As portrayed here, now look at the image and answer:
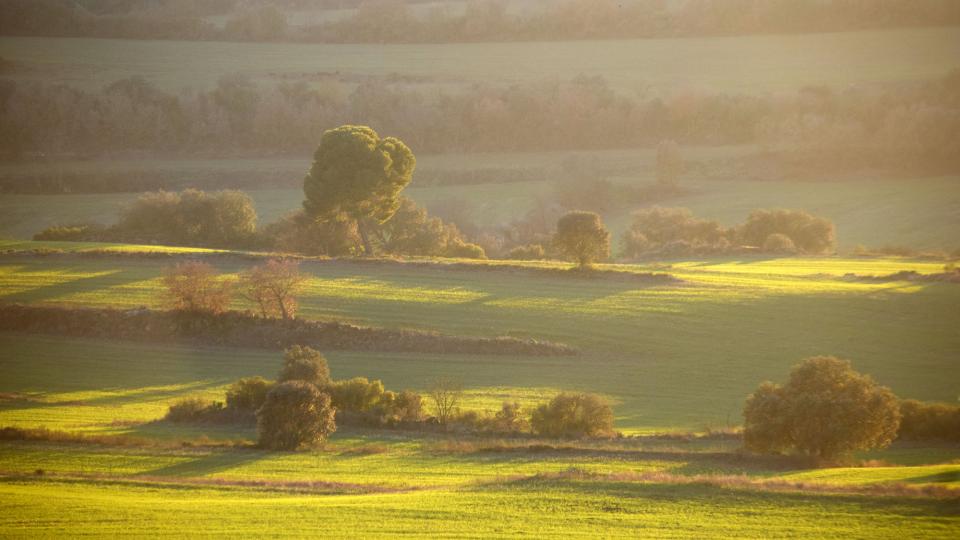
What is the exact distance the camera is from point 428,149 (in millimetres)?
116938

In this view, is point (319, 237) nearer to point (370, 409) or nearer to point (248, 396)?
point (248, 396)

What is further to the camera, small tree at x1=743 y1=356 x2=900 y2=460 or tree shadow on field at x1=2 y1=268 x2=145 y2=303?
tree shadow on field at x1=2 y1=268 x2=145 y2=303

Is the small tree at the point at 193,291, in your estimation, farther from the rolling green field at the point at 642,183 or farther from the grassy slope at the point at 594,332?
the rolling green field at the point at 642,183

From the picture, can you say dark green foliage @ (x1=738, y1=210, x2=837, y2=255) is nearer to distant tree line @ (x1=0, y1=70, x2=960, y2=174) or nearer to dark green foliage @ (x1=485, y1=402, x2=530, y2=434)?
distant tree line @ (x1=0, y1=70, x2=960, y2=174)

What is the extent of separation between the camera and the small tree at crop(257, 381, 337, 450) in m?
36.9

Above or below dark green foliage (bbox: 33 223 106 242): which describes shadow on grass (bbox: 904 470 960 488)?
below

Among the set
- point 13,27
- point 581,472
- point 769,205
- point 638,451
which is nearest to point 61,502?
point 581,472

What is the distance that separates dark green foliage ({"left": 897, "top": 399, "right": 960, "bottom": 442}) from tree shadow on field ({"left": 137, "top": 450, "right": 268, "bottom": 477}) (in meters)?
23.6

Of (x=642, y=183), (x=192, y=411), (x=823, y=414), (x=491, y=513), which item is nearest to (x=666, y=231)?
(x=642, y=183)

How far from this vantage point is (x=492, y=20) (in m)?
149

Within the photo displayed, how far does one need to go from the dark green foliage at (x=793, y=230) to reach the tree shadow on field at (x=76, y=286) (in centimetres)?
4696

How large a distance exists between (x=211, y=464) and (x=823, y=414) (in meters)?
20.5

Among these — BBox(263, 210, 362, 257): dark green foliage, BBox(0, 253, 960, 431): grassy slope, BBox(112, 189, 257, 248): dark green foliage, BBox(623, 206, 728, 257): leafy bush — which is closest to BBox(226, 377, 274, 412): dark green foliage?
BBox(0, 253, 960, 431): grassy slope

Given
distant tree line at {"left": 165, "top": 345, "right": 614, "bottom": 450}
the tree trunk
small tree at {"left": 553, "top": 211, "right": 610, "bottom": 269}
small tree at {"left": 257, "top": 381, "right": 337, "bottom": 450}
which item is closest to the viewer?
small tree at {"left": 257, "top": 381, "right": 337, "bottom": 450}
